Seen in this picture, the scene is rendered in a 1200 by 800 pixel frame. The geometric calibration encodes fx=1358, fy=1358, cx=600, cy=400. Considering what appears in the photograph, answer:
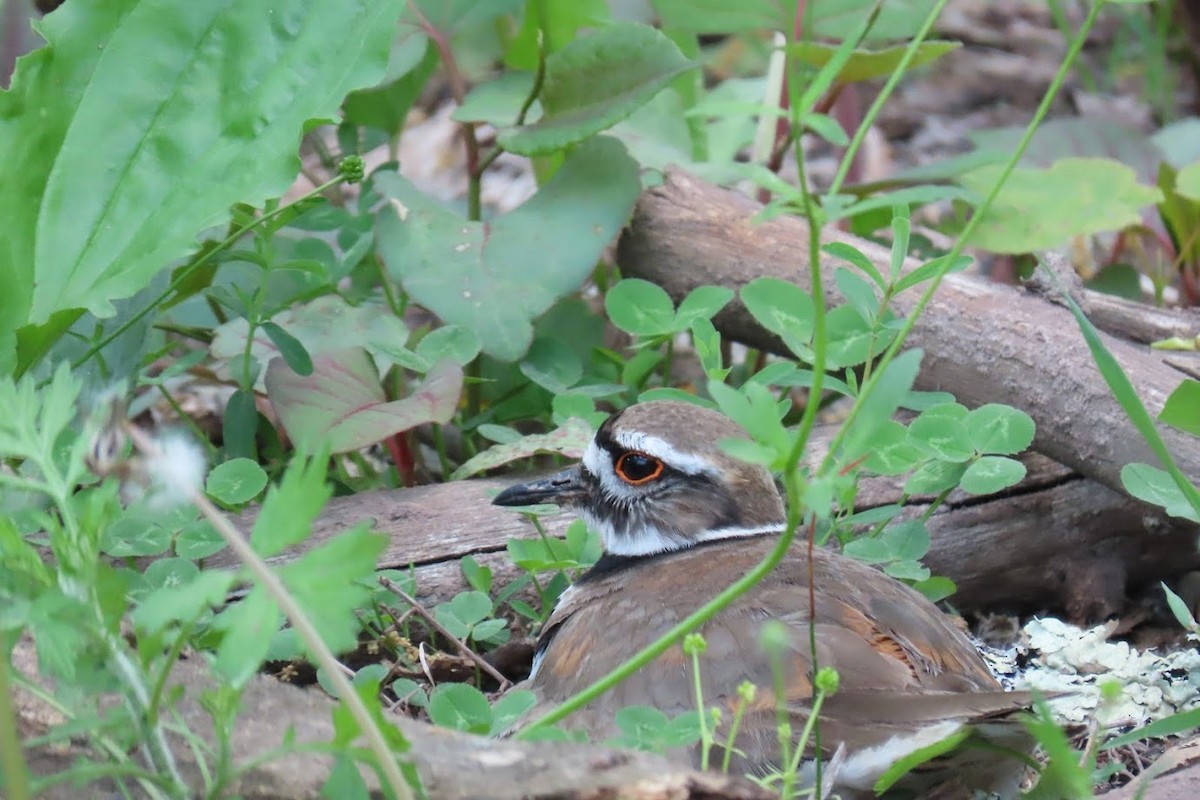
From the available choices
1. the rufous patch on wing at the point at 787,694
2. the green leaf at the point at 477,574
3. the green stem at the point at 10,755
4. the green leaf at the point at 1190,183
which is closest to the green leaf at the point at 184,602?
the green stem at the point at 10,755

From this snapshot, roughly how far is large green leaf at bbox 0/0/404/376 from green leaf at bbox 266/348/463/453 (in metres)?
0.54

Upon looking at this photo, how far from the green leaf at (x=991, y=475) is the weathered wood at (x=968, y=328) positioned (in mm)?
479

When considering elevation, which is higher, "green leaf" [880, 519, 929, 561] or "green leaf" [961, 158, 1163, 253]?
"green leaf" [961, 158, 1163, 253]

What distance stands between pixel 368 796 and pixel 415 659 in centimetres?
149

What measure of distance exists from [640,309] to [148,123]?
143cm

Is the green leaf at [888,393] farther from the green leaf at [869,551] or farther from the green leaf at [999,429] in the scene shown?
the green leaf at [869,551]

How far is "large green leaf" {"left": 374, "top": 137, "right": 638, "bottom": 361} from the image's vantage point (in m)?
3.97

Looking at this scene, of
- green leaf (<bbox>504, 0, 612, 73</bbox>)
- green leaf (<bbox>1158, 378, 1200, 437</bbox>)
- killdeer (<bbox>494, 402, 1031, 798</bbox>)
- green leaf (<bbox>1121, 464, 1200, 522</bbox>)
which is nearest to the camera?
killdeer (<bbox>494, 402, 1031, 798</bbox>)

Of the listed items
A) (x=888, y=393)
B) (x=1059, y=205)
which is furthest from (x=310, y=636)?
(x=1059, y=205)

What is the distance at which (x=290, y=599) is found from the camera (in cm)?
169

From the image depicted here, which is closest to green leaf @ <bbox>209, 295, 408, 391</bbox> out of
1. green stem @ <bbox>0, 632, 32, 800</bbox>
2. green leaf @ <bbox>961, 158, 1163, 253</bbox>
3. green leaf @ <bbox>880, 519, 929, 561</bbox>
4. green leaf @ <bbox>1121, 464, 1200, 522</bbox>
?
green leaf @ <bbox>880, 519, 929, 561</bbox>

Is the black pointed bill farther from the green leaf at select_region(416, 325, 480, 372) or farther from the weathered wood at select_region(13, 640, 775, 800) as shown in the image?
the weathered wood at select_region(13, 640, 775, 800)

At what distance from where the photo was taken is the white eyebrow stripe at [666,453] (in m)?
3.50

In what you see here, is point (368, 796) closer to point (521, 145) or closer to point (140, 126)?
point (140, 126)
